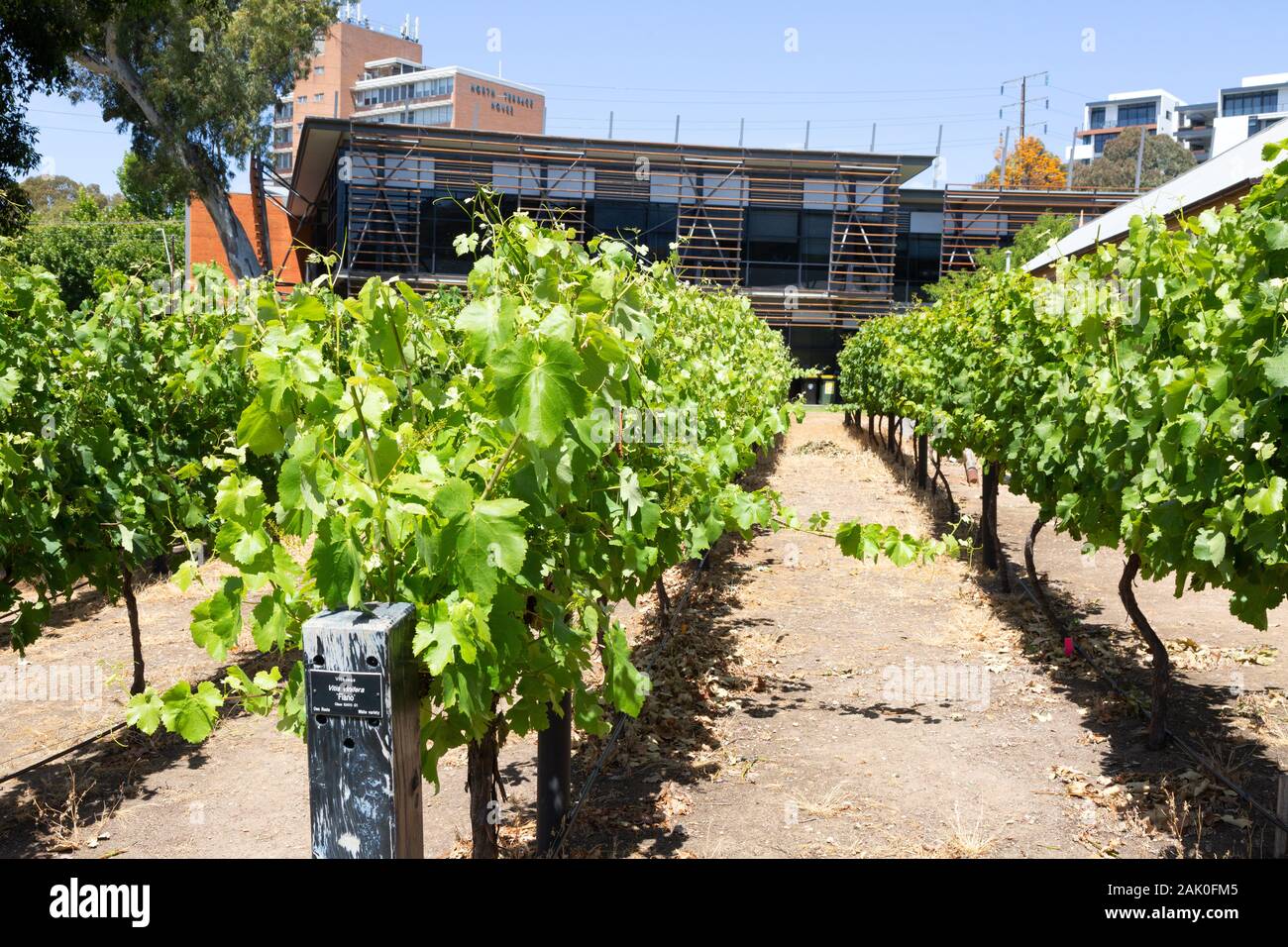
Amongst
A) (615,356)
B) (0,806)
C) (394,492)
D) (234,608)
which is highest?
(615,356)

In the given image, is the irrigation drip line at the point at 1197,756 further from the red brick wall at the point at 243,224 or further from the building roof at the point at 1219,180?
the red brick wall at the point at 243,224

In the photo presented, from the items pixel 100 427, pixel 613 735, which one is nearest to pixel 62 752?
pixel 100 427

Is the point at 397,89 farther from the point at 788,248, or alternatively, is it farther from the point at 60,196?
the point at 788,248

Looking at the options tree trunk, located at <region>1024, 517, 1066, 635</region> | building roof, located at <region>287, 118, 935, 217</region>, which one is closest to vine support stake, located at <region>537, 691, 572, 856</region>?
tree trunk, located at <region>1024, 517, 1066, 635</region>

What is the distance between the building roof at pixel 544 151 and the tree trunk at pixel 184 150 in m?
1.91

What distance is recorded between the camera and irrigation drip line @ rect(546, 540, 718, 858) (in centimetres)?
469

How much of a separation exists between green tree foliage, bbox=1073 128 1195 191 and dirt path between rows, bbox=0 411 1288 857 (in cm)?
6660

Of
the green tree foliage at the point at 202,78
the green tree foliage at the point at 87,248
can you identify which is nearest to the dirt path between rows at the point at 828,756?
the green tree foliage at the point at 202,78

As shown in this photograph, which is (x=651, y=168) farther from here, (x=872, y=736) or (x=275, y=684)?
(x=275, y=684)

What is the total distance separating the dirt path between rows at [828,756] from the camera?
16.4 feet

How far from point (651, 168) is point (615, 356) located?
103 feet

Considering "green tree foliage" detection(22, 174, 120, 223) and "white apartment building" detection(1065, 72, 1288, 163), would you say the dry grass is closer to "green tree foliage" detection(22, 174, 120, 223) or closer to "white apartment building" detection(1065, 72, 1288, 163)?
"green tree foliage" detection(22, 174, 120, 223)
